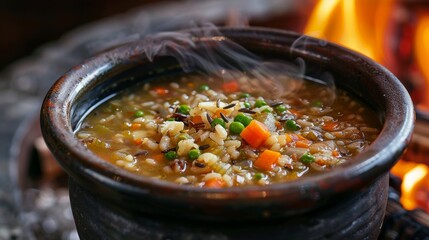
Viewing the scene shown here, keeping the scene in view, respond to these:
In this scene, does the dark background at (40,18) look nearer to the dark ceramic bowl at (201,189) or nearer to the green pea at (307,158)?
the dark ceramic bowl at (201,189)

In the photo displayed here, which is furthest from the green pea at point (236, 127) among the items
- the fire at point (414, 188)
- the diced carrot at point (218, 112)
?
the fire at point (414, 188)

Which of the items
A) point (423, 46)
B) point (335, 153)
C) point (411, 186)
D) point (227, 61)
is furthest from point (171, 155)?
point (423, 46)

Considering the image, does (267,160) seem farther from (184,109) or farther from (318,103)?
(318,103)

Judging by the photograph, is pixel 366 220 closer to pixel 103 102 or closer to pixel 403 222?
pixel 403 222

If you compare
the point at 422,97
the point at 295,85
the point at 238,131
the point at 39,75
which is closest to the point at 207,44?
the point at 295,85

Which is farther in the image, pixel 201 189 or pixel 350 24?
pixel 350 24

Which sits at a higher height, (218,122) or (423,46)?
(218,122)
